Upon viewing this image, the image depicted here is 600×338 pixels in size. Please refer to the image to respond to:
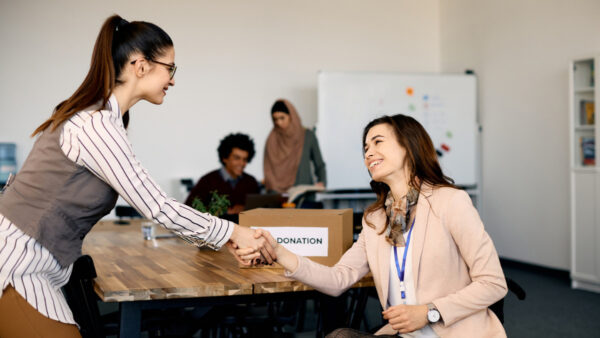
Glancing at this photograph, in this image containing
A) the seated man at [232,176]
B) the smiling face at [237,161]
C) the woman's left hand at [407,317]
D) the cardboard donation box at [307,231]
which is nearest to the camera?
the woman's left hand at [407,317]

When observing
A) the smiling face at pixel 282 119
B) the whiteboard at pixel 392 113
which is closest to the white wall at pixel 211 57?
the whiteboard at pixel 392 113

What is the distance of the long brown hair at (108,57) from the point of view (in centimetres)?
136

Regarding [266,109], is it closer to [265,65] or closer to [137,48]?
[265,65]

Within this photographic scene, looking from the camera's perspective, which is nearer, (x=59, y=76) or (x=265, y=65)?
(x=59, y=76)

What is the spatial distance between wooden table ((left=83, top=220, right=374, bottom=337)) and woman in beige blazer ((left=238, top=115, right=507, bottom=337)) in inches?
3.8

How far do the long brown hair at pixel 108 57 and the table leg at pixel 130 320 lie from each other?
516mm

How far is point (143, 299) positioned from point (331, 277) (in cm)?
52

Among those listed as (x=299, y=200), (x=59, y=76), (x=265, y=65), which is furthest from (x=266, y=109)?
(x=299, y=200)

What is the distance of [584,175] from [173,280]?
420 centimetres

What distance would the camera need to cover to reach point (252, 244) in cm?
167

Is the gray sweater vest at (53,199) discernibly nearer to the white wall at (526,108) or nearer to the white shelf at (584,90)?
the white shelf at (584,90)

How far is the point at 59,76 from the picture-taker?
578 cm

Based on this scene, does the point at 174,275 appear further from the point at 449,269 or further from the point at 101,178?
the point at 449,269

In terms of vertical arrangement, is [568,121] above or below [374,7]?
below
